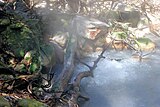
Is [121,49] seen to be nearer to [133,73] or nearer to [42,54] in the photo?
[133,73]

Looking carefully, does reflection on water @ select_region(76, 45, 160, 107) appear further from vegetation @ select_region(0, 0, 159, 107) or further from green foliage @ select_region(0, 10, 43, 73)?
green foliage @ select_region(0, 10, 43, 73)

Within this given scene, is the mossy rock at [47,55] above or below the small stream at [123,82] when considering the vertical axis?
above

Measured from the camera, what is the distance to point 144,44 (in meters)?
15.3

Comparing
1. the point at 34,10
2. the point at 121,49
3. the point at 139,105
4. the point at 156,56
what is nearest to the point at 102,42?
the point at 121,49

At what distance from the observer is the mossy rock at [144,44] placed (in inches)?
594

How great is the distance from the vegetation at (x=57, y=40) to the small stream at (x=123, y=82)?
483 mm

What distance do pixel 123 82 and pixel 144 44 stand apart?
4004 millimetres

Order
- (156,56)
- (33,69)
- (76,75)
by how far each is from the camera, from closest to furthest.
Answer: (33,69)
(76,75)
(156,56)

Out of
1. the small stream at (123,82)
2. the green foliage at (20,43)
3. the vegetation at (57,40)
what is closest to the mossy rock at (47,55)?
the vegetation at (57,40)

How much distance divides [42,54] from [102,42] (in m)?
4.68

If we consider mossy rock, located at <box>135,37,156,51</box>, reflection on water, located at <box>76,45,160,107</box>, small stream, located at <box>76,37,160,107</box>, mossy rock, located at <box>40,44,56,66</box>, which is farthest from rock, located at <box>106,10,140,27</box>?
mossy rock, located at <box>40,44,56,66</box>

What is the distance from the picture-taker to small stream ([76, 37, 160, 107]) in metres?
10.6

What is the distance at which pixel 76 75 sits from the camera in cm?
1198

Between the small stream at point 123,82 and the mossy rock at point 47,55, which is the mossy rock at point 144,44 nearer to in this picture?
the small stream at point 123,82
